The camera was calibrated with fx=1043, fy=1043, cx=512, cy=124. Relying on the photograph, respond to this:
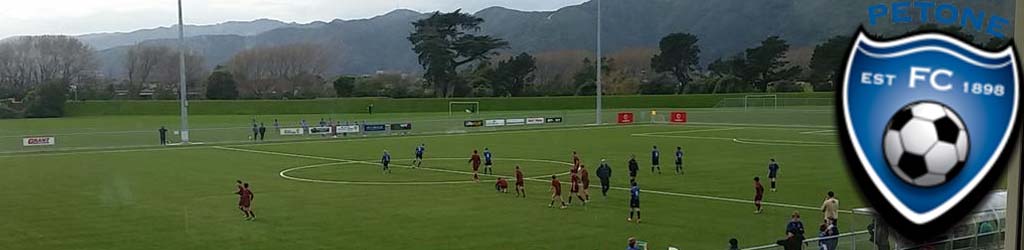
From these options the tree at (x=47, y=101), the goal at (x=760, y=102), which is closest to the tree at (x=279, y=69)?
the tree at (x=47, y=101)

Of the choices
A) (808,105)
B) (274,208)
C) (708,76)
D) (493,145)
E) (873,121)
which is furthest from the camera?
(708,76)

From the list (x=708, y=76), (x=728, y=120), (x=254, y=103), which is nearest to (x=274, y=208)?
(x=728, y=120)

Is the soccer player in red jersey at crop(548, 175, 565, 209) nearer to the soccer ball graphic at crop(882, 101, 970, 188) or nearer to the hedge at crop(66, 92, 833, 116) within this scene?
the soccer ball graphic at crop(882, 101, 970, 188)

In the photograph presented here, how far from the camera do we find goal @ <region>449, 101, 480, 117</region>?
305 ft

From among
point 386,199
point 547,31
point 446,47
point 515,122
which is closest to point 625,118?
point 515,122

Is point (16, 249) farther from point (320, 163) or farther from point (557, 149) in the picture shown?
point (557, 149)

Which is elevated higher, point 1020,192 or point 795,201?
point 1020,192

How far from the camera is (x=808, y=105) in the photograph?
7225 centimetres

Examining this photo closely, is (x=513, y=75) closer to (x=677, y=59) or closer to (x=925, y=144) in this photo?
(x=677, y=59)

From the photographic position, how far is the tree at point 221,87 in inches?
4107

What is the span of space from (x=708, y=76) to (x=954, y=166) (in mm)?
104055

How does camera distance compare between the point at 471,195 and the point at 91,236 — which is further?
the point at 471,195

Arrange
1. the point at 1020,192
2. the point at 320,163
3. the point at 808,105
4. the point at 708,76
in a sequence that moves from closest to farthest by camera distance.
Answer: the point at 1020,192, the point at 320,163, the point at 808,105, the point at 708,76

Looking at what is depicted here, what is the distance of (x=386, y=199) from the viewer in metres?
27.8
